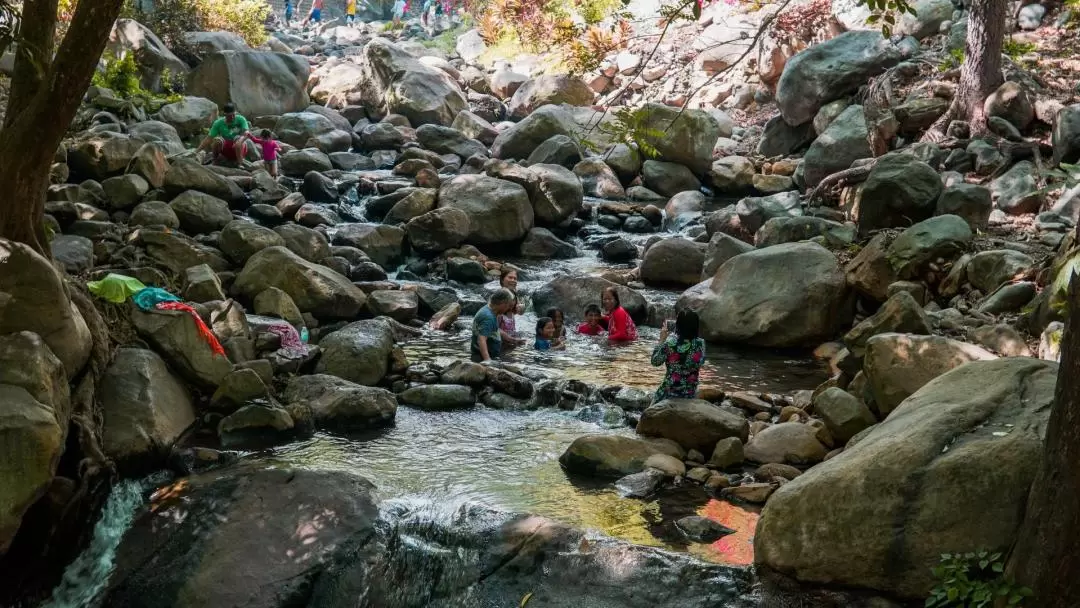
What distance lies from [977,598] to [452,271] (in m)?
10.4

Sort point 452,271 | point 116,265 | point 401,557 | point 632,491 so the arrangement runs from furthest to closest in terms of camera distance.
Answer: point 452,271, point 116,265, point 632,491, point 401,557

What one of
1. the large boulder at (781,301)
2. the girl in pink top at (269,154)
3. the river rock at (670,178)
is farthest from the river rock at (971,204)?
the girl in pink top at (269,154)

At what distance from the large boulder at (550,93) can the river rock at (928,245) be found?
50.2 feet

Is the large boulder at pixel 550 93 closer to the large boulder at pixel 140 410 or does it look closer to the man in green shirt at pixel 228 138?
the man in green shirt at pixel 228 138

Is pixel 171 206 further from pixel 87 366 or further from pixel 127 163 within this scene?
pixel 87 366

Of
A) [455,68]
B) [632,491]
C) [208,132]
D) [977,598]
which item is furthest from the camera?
[455,68]

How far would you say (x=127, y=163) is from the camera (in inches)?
500

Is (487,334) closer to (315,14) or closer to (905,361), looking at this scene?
(905,361)

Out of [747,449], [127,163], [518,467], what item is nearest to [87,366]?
[518,467]

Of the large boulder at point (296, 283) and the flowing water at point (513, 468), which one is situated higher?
the large boulder at point (296, 283)

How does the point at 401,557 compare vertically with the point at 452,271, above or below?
below

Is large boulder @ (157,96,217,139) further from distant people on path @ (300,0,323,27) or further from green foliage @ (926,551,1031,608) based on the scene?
distant people on path @ (300,0,323,27)

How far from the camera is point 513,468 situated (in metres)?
7.21

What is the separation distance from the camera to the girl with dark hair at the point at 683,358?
8180mm
